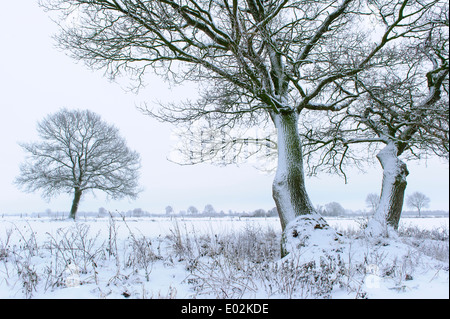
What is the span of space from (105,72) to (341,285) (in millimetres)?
7076

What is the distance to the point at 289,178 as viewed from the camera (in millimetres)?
5535

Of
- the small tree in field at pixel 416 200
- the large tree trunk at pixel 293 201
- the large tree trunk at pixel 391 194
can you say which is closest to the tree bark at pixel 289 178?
the large tree trunk at pixel 293 201

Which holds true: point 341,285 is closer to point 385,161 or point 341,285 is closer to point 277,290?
point 277,290

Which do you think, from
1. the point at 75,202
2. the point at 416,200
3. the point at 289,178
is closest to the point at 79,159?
the point at 75,202

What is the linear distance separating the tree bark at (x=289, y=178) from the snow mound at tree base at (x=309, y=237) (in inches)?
10.3

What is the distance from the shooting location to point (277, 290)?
104 inches

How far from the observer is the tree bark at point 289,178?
5.36 m

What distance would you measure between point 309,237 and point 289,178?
1.38 metres

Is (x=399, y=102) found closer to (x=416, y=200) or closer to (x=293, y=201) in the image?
Answer: (x=293, y=201)

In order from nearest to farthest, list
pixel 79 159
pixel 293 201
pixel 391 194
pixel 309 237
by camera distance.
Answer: pixel 309 237 → pixel 293 201 → pixel 391 194 → pixel 79 159

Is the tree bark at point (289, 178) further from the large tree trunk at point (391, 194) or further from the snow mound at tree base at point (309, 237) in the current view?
the large tree trunk at point (391, 194)

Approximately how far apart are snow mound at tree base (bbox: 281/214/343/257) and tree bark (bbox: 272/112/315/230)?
0.86ft

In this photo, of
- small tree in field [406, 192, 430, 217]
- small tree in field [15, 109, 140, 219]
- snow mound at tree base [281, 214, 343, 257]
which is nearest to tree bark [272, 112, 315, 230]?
snow mound at tree base [281, 214, 343, 257]
